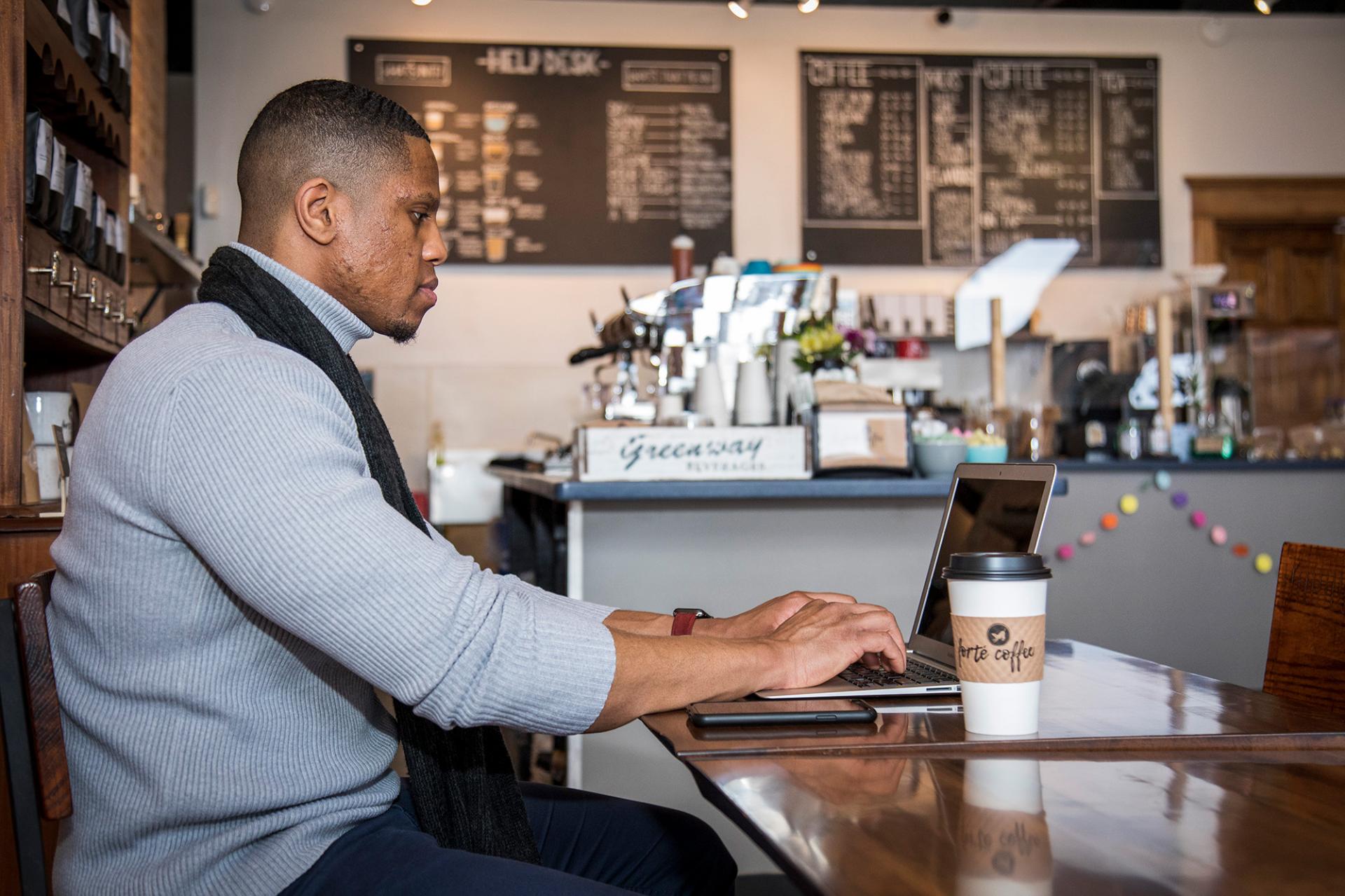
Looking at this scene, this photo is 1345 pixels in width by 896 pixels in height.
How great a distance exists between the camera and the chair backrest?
3.17 feet

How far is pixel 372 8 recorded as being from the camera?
551cm

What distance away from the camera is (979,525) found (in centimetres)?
145

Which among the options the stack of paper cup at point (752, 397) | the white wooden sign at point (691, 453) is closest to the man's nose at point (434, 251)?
the white wooden sign at point (691, 453)

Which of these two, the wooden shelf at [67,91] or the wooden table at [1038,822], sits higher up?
the wooden shelf at [67,91]

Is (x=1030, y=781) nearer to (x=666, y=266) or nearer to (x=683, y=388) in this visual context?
(x=683, y=388)

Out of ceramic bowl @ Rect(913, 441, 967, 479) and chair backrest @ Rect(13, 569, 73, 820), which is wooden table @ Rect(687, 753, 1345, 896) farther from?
ceramic bowl @ Rect(913, 441, 967, 479)

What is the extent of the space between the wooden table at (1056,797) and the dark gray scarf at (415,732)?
291mm

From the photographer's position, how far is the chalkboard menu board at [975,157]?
5.71 meters

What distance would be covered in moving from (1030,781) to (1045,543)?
115 inches

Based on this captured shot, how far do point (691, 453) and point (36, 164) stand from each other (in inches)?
57.6

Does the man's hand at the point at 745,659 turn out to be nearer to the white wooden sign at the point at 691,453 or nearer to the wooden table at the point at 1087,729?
the wooden table at the point at 1087,729

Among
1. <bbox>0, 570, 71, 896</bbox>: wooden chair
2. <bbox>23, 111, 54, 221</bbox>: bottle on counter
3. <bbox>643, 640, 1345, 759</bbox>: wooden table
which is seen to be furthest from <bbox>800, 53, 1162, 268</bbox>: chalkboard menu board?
<bbox>0, 570, 71, 896</bbox>: wooden chair

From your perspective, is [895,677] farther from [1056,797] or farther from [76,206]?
[76,206]

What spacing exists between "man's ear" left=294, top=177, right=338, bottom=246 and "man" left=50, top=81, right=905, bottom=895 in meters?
0.09
